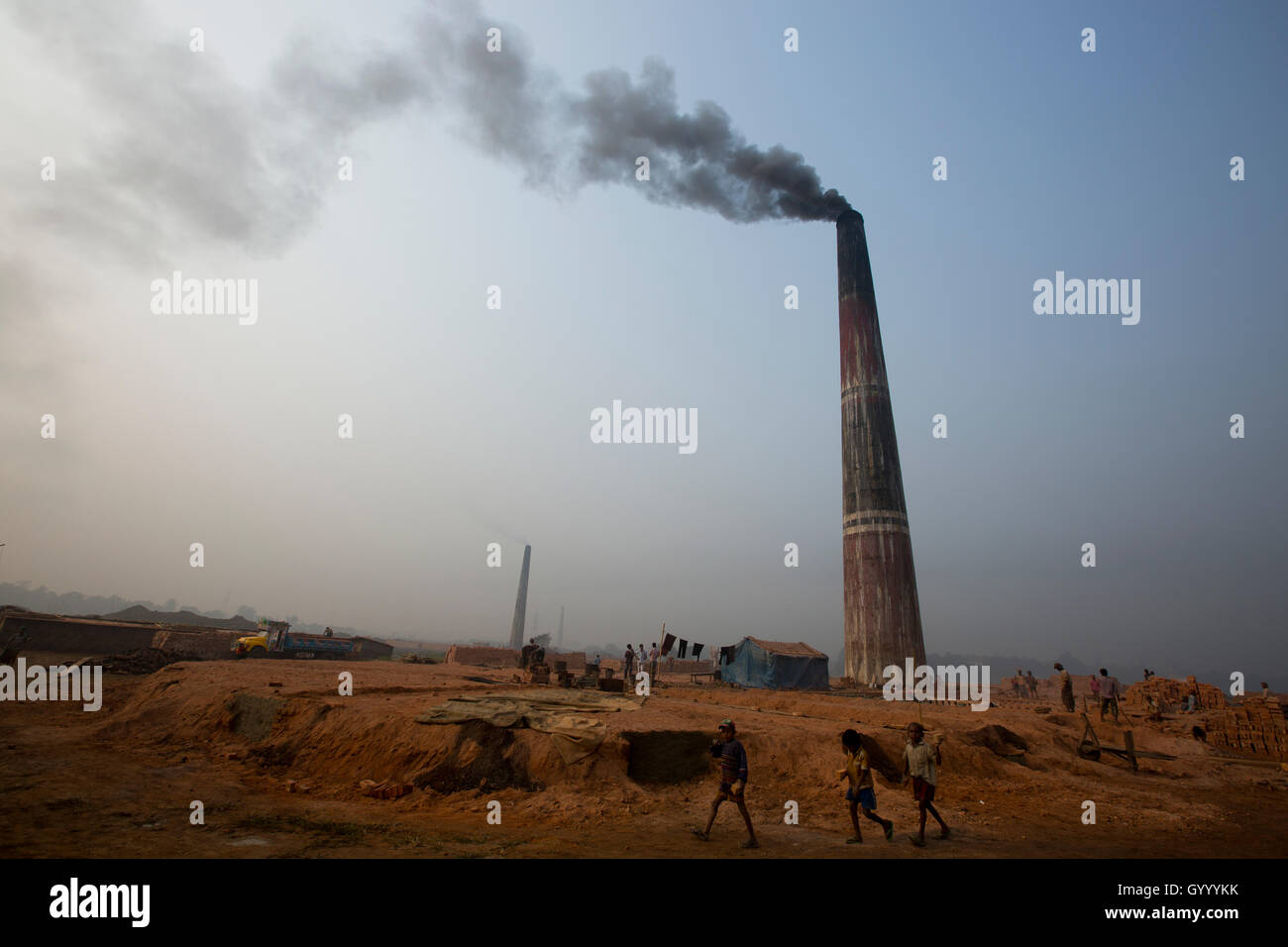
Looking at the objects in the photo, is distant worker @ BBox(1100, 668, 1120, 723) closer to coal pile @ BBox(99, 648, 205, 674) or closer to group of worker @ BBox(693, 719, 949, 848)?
group of worker @ BBox(693, 719, 949, 848)

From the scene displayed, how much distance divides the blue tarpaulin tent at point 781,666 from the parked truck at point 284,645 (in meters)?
25.0

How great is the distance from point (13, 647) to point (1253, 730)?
48749 mm

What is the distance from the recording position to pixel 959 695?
27.2m

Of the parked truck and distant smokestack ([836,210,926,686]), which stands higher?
distant smokestack ([836,210,926,686])

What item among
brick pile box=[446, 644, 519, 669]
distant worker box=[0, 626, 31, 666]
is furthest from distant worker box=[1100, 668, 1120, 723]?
distant worker box=[0, 626, 31, 666]

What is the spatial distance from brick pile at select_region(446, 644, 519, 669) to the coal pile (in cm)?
1729

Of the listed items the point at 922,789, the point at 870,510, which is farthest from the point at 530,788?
the point at 870,510

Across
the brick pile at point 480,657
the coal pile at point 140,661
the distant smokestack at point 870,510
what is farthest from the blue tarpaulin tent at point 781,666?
the coal pile at point 140,661

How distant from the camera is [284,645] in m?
32.7

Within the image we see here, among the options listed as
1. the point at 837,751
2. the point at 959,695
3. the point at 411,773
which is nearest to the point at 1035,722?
the point at 837,751

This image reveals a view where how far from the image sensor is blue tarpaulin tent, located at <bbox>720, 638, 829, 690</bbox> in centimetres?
2784

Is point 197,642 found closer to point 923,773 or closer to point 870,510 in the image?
point 923,773
